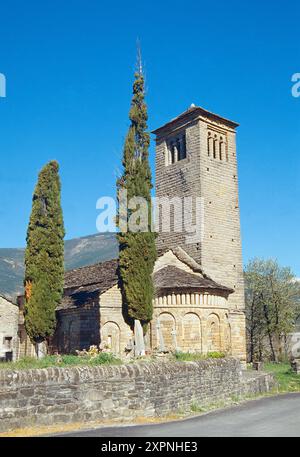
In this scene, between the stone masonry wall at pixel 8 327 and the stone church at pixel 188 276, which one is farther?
the stone masonry wall at pixel 8 327

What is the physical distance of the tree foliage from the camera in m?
40.5

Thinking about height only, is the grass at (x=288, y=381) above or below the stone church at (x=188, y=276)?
below

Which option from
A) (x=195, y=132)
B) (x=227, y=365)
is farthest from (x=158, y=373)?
(x=195, y=132)

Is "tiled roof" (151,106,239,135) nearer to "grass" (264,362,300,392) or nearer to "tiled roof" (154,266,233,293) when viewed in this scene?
"tiled roof" (154,266,233,293)

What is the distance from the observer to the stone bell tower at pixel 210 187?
93.3ft

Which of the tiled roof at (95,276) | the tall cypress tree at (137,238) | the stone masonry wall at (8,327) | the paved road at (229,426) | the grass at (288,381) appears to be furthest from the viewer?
the stone masonry wall at (8,327)

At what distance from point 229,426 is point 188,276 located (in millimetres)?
13891

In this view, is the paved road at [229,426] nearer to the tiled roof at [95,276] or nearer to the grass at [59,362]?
the grass at [59,362]

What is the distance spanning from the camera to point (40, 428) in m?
9.72

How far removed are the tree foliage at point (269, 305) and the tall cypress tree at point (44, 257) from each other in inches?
996

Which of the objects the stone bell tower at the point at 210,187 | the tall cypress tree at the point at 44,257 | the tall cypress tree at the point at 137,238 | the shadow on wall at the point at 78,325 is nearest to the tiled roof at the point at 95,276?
the shadow on wall at the point at 78,325

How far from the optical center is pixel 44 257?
19922 mm

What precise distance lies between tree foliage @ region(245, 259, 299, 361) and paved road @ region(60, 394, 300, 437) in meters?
26.5
